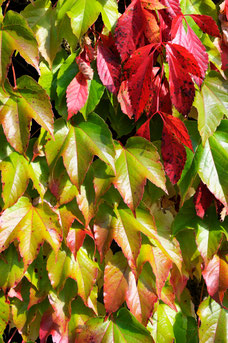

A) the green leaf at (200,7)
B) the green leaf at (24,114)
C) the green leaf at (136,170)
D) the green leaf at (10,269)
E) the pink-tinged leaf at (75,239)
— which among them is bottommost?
the green leaf at (10,269)

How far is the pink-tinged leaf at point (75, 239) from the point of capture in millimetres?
909

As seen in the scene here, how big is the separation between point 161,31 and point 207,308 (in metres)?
0.74

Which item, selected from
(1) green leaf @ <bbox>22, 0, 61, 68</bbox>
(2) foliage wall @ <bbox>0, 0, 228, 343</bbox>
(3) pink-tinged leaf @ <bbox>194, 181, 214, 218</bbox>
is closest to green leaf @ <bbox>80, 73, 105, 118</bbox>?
(2) foliage wall @ <bbox>0, 0, 228, 343</bbox>

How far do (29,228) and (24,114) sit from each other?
10.4 inches

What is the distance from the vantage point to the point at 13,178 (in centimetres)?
85

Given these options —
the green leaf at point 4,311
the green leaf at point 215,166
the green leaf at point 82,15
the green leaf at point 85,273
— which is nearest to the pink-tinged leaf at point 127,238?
the green leaf at point 85,273

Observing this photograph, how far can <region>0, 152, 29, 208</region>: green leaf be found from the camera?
838 millimetres

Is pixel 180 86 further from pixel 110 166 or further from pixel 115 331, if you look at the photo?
pixel 115 331

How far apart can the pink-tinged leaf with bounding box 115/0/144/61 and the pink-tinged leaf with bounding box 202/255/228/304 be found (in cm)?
58

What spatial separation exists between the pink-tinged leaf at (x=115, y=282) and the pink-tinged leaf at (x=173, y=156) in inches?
10.8

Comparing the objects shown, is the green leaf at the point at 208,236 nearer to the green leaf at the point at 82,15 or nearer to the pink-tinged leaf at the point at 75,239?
the pink-tinged leaf at the point at 75,239

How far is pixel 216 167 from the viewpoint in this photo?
36.1 inches

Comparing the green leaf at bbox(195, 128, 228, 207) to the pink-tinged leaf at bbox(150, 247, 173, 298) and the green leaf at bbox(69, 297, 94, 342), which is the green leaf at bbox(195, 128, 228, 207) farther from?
the green leaf at bbox(69, 297, 94, 342)

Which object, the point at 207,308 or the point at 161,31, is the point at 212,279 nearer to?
the point at 207,308
